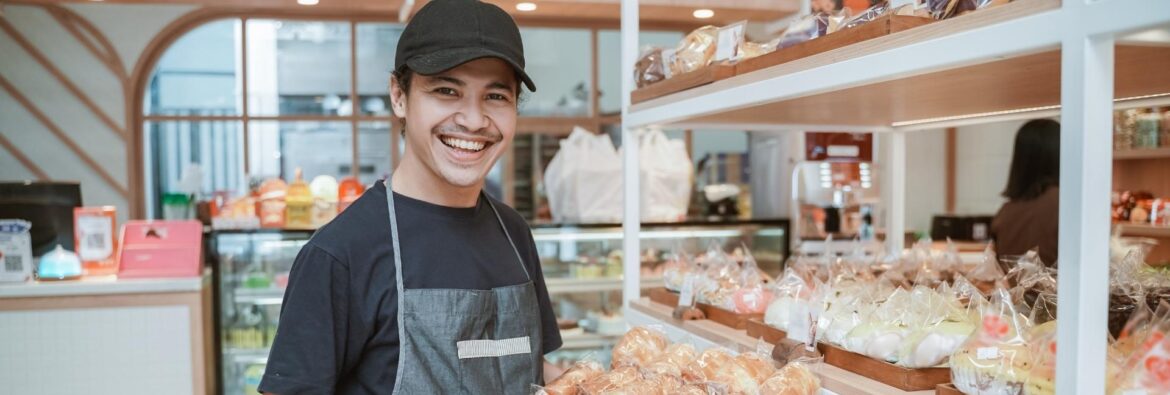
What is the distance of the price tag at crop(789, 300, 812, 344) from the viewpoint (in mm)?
1385

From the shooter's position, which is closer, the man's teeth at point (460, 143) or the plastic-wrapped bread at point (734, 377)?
the plastic-wrapped bread at point (734, 377)

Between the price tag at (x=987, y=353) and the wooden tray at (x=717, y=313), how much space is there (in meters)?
0.63

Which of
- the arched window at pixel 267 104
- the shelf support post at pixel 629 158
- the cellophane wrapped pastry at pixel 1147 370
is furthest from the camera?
the arched window at pixel 267 104

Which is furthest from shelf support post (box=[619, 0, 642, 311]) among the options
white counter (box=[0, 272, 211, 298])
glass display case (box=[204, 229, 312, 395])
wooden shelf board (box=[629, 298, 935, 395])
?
glass display case (box=[204, 229, 312, 395])

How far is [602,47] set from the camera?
21.8 feet

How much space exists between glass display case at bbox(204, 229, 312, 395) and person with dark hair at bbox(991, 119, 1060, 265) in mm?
3146

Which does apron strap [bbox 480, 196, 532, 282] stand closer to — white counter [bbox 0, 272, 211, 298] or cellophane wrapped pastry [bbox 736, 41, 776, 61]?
cellophane wrapped pastry [bbox 736, 41, 776, 61]

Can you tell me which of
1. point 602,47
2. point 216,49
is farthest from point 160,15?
point 602,47

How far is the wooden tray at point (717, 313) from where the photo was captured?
168cm

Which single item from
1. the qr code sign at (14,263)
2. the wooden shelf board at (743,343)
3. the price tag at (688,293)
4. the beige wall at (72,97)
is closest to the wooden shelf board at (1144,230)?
the wooden shelf board at (743,343)

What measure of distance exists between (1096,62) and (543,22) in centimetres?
585

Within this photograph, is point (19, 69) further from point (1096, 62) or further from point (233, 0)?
point (1096, 62)

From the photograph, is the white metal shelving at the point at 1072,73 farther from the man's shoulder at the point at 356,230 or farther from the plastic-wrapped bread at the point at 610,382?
the man's shoulder at the point at 356,230

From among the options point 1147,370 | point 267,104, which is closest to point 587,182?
point 267,104
